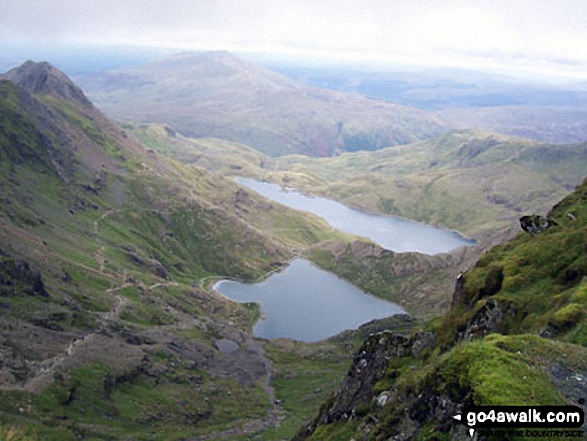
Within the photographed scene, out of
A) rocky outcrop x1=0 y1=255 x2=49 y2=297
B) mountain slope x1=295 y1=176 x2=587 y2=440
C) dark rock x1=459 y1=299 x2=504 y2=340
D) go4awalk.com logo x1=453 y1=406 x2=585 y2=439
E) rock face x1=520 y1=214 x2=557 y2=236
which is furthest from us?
rocky outcrop x1=0 y1=255 x2=49 y2=297

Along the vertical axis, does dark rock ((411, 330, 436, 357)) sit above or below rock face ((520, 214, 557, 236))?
below

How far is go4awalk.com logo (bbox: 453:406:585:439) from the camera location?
87.9 ft

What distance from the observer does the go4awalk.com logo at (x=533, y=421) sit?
2678cm

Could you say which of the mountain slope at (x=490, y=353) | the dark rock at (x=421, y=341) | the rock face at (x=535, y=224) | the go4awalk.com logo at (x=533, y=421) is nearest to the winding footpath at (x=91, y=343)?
the mountain slope at (x=490, y=353)

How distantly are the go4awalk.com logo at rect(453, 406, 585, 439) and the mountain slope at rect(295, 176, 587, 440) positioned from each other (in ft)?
1.56

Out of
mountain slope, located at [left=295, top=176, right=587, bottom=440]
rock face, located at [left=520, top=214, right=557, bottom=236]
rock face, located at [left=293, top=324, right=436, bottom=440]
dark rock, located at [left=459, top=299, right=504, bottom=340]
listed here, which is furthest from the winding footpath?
rock face, located at [left=520, top=214, right=557, bottom=236]

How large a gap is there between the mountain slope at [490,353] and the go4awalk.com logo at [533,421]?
1.56 ft

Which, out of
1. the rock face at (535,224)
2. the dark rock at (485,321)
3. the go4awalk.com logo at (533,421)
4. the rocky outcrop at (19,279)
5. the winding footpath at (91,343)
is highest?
the go4awalk.com logo at (533,421)

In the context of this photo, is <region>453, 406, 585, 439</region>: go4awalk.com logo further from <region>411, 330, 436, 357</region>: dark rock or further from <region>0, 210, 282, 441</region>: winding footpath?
<region>0, 210, 282, 441</region>: winding footpath

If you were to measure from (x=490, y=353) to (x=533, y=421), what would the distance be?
6.56 metres

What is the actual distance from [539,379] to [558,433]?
4142 millimetres

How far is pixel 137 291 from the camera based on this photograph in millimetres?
197750

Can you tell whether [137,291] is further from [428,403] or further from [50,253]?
[428,403]

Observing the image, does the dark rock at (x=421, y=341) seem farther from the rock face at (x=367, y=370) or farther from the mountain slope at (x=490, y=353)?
the mountain slope at (x=490, y=353)
